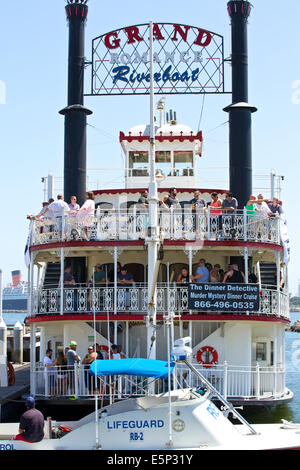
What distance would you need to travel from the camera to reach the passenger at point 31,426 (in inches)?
623

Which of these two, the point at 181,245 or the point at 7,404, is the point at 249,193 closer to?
the point at 181,245

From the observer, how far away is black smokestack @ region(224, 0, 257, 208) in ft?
91.1

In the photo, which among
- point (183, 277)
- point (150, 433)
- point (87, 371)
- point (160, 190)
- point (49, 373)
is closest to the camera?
point (150, 433)

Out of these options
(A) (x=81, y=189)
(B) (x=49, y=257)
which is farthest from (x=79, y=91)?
(B) (x=49, y=257)

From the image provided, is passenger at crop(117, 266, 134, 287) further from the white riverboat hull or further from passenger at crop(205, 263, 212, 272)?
the white riverboat hull

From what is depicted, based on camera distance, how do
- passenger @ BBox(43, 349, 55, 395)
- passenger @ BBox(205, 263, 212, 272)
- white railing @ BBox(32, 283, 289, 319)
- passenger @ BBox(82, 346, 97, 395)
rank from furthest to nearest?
passenger @ BBox(205, 263, 212, 272), white railing @ BBox(32, 283, 289, 319), passenger @ BBox(43, 349, 55, 395), passenger @ BBox(82, 346, 97, 395)

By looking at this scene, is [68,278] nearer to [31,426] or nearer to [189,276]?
[189,276]

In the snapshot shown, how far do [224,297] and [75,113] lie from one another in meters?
9.13

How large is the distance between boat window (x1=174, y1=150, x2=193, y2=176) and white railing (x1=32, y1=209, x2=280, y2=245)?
6561 mm

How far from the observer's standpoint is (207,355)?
2444 centimetres

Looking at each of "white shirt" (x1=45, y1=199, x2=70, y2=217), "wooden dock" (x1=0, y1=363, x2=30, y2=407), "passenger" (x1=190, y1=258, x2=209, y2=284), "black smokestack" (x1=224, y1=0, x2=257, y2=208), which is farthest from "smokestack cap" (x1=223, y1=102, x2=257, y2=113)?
"wooden dock" (x1=0, y1=363, x2=30, y2=407)

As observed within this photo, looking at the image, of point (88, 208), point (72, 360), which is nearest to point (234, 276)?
point (88, 208)

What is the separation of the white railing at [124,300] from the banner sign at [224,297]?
357 millimetres

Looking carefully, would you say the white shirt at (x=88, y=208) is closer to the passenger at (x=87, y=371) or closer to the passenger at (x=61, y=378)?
the passenger at (x=87, y=371)
